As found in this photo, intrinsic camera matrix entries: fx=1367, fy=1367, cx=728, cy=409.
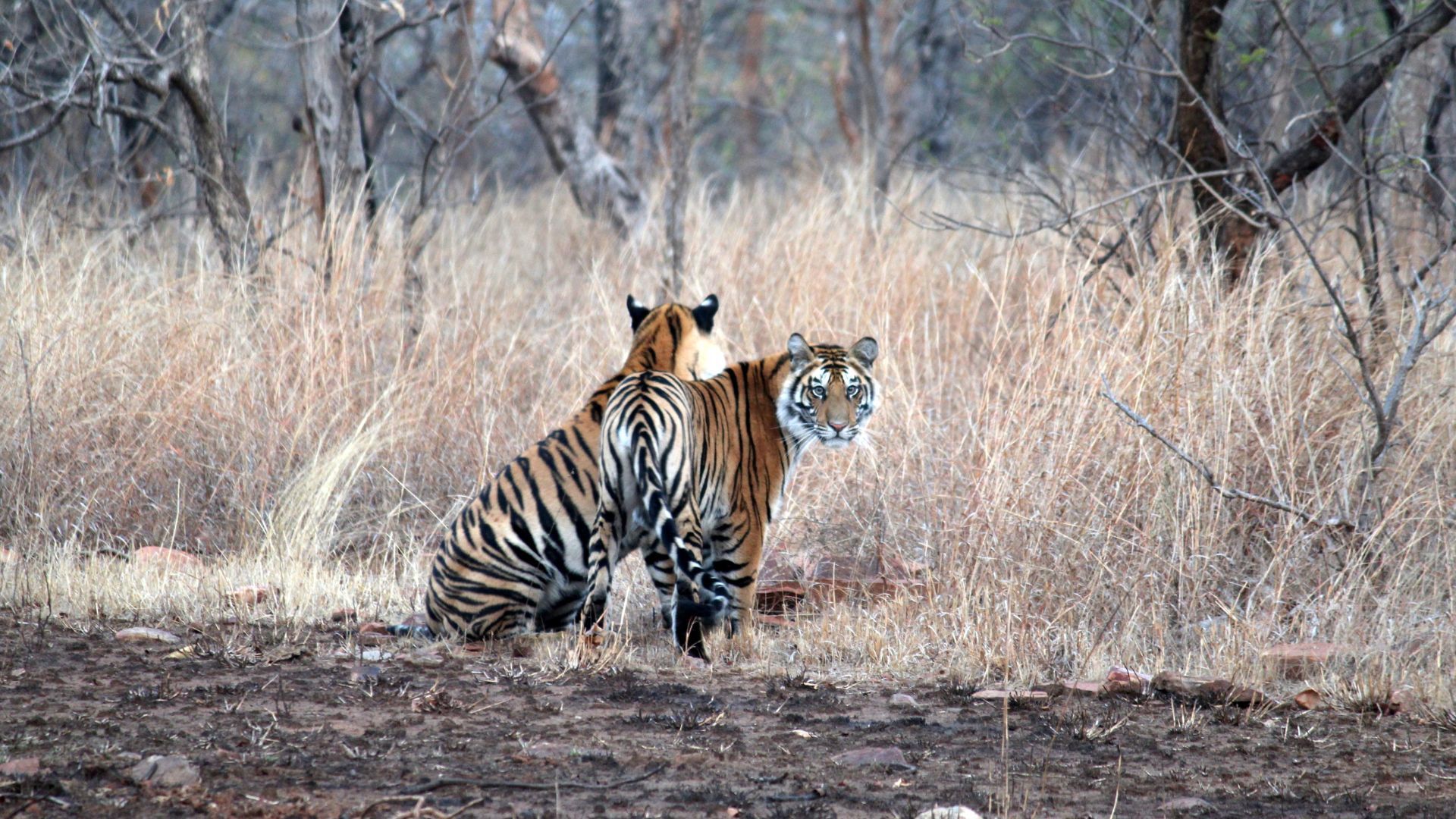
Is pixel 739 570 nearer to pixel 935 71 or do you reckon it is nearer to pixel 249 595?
pixel 249 595

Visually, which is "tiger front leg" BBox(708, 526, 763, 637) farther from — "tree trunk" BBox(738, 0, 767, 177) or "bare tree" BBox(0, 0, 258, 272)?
"tree trunk" BBox(738, 0, 767, 177)

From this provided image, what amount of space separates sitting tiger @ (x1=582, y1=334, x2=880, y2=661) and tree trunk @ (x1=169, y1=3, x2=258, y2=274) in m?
3.98

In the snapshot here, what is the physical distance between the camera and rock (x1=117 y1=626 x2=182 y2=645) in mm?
4965

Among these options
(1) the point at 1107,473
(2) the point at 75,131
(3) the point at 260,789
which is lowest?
(3) the point at 260,789

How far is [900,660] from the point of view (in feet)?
15.9

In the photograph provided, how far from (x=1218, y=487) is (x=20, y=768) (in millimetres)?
4052

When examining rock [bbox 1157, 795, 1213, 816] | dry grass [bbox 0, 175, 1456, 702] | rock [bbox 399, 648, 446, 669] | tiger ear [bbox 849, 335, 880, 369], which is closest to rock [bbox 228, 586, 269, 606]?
dry grass [bbox 0, 175, 1456, 702]

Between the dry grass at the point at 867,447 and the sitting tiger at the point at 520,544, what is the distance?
1.14 feet

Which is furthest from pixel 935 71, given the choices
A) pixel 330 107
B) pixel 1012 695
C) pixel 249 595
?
pixel 1012 695

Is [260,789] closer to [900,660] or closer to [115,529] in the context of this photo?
[900,660]

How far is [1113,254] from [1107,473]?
60.8 inches

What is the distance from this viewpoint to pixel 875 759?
373cm

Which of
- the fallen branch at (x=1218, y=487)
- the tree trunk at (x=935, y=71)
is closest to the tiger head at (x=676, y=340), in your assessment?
the fallen branch at (x=1218, y=487)

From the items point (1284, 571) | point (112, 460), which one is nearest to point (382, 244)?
point (112, 460)
